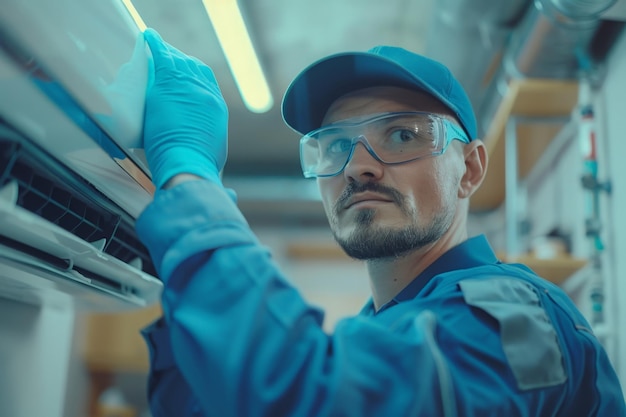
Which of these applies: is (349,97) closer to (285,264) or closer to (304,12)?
(304,12)

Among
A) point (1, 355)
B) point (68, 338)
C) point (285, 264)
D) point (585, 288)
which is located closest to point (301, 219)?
point (285, 264)

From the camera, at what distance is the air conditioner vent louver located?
662 mm

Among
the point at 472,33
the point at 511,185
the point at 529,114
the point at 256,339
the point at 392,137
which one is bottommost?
the point at 256,339

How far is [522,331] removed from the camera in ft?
2.65

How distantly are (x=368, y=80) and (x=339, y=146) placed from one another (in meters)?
0.14

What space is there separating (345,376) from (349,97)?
2.14 feet

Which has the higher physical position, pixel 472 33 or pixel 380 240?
pixel 472 33

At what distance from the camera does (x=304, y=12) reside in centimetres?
281

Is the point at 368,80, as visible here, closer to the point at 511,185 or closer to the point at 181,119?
the point at 181,119

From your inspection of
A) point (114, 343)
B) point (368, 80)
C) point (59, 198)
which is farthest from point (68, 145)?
point (114, 343)

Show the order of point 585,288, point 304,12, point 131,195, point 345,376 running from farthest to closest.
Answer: point 304,12
point 585,288
point 131,195
point 345,376

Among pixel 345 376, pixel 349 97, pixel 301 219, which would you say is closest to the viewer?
pixel 345 376

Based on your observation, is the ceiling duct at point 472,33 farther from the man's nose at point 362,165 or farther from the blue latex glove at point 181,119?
the blue latex glove at point 181,119

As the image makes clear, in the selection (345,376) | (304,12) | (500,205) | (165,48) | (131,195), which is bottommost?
(345,376)
